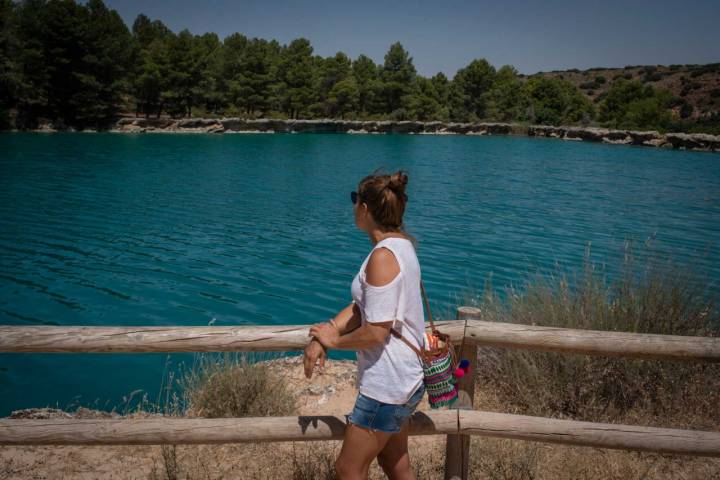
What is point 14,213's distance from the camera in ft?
57.0

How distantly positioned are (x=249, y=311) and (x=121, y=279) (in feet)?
11.3

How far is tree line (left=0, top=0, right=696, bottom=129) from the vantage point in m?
50.8

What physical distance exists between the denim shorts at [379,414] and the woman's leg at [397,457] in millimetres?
308

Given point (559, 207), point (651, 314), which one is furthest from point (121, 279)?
point (559, 207)

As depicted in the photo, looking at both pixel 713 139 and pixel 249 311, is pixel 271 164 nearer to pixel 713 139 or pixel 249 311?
pixel 249 311

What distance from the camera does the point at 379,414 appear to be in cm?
225

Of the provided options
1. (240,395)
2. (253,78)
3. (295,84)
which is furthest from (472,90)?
(240,395)

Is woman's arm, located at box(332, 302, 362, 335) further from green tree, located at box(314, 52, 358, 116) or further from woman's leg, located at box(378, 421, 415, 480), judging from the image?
green tree, located at box(314, 52, 358, 116)

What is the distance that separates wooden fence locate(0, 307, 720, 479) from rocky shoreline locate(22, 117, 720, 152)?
2249 inches

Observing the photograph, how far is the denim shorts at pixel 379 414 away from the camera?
2248 mm

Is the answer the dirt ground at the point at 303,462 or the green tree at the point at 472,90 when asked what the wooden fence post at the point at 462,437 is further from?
the green tree at the point at 472,90

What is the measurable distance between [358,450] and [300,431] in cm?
61

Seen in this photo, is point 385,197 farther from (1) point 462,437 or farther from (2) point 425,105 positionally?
(2) point 425,105

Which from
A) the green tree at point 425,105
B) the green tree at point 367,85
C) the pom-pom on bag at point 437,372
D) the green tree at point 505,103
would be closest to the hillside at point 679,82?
the green tree at point 505,103
